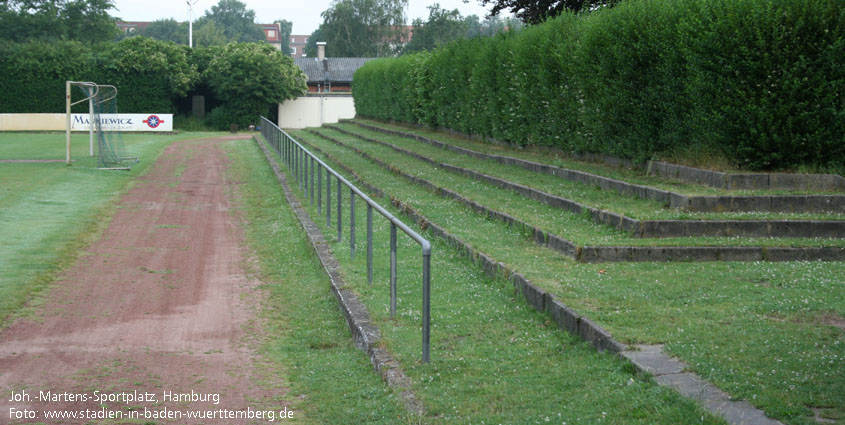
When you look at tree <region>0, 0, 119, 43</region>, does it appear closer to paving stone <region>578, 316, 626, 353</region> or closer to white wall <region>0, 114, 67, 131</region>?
white wall <region>0, 114, 67, 131</region>

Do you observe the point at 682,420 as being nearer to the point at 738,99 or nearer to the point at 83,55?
the point at 738,99

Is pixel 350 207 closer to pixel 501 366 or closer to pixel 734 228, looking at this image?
pixel 734 228

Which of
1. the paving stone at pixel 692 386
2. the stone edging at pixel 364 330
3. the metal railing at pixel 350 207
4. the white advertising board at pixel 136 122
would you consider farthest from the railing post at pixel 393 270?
the white advertising board at pixel 136 122

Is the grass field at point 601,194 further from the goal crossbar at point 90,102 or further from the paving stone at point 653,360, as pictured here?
the goal crossbar at point 90,102

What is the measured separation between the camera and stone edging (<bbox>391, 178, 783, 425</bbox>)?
4164mm

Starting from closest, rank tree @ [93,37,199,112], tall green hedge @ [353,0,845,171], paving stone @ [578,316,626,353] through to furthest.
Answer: paving stone @ [578,316,626,353] → tall green hedge @ [353,0,845,171] → tree @ [93,37,199,112]

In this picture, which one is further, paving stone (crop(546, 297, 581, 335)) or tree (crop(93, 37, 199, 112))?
tree (crop(93, 37, 199, 112))

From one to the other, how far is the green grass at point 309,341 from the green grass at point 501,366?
280 millimetres

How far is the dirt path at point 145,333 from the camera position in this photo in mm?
5340

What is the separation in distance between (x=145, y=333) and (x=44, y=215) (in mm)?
8018

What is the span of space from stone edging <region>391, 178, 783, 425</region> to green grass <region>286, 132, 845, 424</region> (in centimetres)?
8

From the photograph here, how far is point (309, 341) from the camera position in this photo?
22.1ft

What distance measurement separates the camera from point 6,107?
46.4 metres

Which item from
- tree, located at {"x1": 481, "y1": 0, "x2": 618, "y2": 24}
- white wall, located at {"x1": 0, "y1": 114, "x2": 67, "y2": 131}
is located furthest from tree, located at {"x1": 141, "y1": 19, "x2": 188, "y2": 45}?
tree, located at {"x1": 481, "y1": 0, "x2": 618, "y2": 24}
